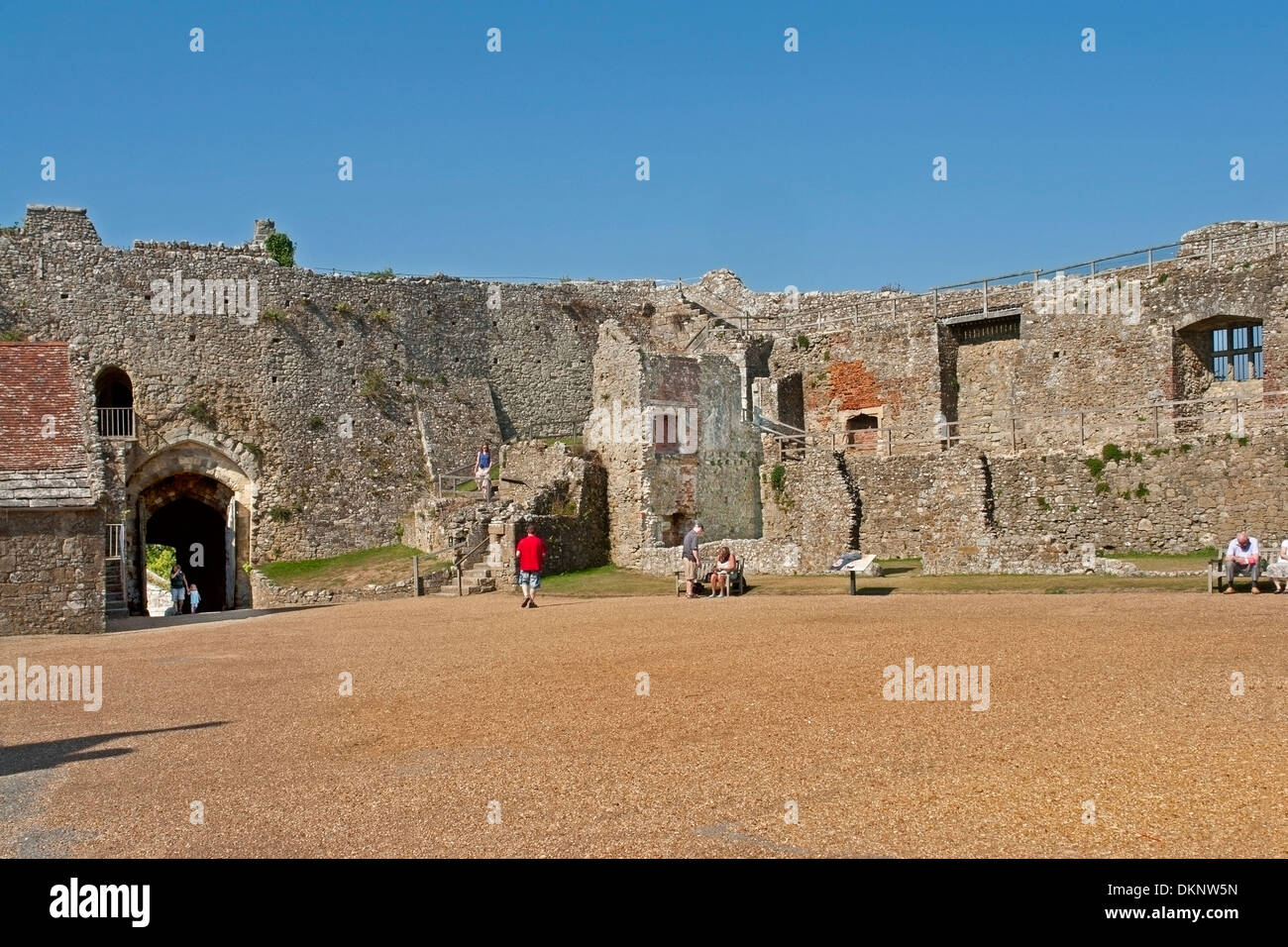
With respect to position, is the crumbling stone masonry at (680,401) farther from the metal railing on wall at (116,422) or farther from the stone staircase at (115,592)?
the stone staircase at (115,592)

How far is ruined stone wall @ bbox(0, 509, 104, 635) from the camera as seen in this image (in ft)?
63.9

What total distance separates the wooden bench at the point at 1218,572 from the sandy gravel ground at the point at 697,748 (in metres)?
2.35

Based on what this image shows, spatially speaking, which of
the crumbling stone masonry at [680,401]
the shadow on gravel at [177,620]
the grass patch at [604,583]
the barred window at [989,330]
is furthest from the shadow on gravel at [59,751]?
the barred window at [989,330]

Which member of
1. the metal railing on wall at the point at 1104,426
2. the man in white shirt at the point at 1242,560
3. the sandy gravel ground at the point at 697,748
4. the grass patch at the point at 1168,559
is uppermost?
the metal railing on wall at the point at 1104,426

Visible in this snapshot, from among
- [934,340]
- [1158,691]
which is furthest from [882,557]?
[1158,691]

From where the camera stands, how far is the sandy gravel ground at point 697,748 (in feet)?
22.5

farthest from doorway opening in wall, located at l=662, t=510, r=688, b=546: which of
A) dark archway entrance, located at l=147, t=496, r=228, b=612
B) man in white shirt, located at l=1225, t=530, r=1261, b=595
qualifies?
dark archway entrance, located at l=147, t=496, r=228, b=612

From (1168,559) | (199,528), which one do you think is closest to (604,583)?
(1168,559)

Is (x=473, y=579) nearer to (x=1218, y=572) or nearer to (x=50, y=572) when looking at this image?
(x=50, y=572)

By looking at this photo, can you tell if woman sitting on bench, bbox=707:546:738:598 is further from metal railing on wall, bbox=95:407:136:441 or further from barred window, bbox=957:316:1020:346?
metal railing on wall, bbox=95:407:136:441

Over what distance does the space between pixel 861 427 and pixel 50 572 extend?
2181 centimetres

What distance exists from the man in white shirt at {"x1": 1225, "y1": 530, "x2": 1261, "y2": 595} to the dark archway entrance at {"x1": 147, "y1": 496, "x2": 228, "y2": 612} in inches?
1078

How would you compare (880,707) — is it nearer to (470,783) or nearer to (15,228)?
(470,783)

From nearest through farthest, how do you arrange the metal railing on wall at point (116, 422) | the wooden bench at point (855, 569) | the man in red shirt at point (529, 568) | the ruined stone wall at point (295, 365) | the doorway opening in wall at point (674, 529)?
the wooden bench at point (855, 569)
the man in red shirt at point (529, 568)
the doorway opening in wall at point (674, 529)
the metal railing on wall at point (116, 422)
the ruined stone wall at point (295, 365)
